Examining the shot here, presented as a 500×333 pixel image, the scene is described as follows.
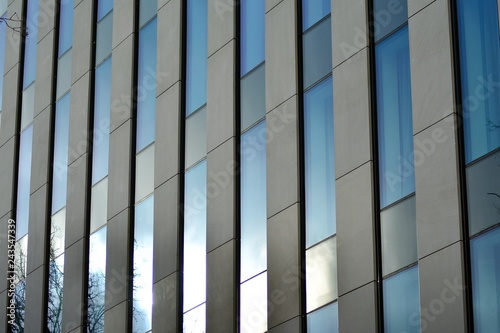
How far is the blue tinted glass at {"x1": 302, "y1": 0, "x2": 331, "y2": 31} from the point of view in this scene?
23484mm

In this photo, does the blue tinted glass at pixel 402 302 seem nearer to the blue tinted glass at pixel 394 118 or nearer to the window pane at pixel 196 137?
the blue tinted glass at pixel 394 118

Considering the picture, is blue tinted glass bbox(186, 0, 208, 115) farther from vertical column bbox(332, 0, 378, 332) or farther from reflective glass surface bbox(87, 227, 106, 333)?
vertical column bbox(332, 0, 378, 332)

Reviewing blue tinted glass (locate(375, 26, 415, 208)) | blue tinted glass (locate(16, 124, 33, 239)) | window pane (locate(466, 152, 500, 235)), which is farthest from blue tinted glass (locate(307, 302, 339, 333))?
blue tinted glass (locate(16, 124, 33, 239))

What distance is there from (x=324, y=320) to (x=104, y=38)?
1271 cm

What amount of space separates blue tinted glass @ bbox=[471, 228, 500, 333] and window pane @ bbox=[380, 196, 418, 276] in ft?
4.38

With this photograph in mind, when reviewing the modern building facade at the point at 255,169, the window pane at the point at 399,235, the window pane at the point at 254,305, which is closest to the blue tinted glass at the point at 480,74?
the modern building facade at the point at 255,169

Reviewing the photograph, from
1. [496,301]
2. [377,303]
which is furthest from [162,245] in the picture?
[496,301]

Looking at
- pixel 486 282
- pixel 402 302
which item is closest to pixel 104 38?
pixel 402 302

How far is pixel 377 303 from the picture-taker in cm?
2028

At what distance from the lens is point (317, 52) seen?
23328 mm

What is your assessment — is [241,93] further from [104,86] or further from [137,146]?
[104,86]

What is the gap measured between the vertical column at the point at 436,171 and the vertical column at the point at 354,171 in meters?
1.24

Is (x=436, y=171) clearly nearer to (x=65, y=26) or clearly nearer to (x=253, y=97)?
(x=253, y=97)

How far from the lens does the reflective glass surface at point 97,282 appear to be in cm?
2856
